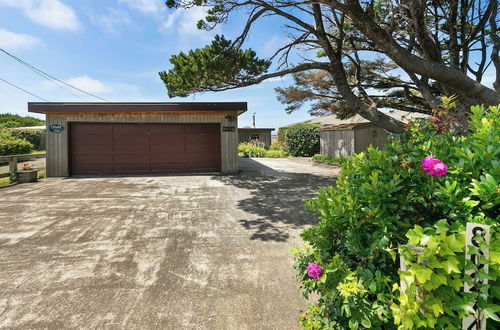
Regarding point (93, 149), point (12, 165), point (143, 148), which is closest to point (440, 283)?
point (143, 148)

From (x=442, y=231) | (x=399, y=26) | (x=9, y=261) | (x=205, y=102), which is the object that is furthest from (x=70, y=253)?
(x=399, y=26)

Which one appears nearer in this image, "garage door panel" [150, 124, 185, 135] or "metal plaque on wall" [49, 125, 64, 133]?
"metal plaque on wall" [49, 125, 64, 133]

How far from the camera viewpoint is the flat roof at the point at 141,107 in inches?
417

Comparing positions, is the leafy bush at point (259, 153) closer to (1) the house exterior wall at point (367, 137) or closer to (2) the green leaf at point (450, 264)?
(1) the house exterior wall at point (367, 137)

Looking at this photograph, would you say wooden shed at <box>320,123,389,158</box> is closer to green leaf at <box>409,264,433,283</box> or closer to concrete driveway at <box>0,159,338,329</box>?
concrete driveway at <box>0,159,338,329</box>

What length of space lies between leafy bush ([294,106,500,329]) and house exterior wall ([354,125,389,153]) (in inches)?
580

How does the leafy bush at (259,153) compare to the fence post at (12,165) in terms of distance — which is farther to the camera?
the leafy bush at (259,153)

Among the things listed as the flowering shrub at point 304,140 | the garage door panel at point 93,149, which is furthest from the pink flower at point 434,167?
the flowering shrub at point 304,140

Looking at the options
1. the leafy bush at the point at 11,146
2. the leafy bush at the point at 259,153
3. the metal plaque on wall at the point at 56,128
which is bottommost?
the leafy bush at the point at 259,153

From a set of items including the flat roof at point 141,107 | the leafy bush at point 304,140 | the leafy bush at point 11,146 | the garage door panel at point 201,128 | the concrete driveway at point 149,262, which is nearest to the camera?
the concrete driveway at point 149,262

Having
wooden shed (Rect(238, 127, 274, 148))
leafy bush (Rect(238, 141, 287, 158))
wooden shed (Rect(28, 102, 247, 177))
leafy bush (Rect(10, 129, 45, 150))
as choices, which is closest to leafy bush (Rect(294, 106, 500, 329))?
wooden shed (Rect(28, 102, 247, 177))

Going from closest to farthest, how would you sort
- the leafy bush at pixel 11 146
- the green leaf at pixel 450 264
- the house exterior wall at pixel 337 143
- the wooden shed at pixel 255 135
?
the green leaf at pixel 450 264 < the house exterior wall at pixel 337 143 < the leafy bush at pixel 11 146 < the wooden shed at pixel 255 135

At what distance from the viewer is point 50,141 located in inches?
428

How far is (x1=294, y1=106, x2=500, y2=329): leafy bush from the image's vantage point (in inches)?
55.7
